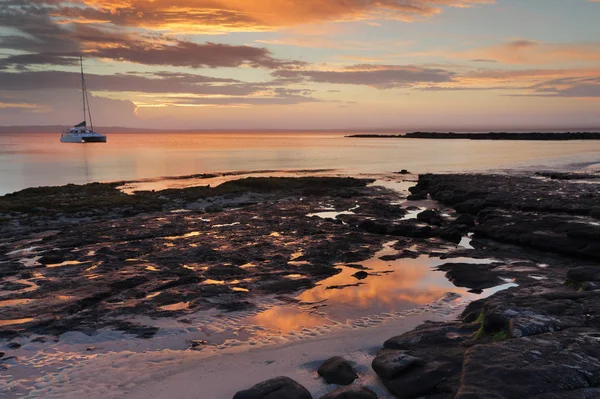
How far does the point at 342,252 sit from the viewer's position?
54.5ft

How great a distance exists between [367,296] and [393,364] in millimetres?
4662

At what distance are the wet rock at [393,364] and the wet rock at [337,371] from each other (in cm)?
44

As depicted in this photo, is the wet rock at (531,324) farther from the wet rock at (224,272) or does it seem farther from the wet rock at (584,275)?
the wet rock at (224,272)

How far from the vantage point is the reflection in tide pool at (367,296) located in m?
10.6

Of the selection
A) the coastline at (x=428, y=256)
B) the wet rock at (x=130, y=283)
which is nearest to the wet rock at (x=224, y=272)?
the wet rock at (x=130, y=283)

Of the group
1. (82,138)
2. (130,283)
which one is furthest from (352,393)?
(82,138)

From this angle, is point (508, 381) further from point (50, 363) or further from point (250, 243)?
point (250, 243)

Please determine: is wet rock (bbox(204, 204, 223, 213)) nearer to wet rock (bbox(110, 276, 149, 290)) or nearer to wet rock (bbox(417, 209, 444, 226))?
wet rock (bbox(417, 209, 444, 226))

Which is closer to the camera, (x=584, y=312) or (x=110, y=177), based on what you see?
(x=584, y=312)

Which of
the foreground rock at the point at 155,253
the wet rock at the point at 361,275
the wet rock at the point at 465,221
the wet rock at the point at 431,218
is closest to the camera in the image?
the foreground rock at the point at 155,253

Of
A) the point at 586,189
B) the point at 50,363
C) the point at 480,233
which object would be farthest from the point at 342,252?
the point at 586,189

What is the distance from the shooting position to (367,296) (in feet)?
39.5

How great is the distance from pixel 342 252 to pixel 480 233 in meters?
6.67

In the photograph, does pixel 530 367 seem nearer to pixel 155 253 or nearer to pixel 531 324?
pixel 531 324
